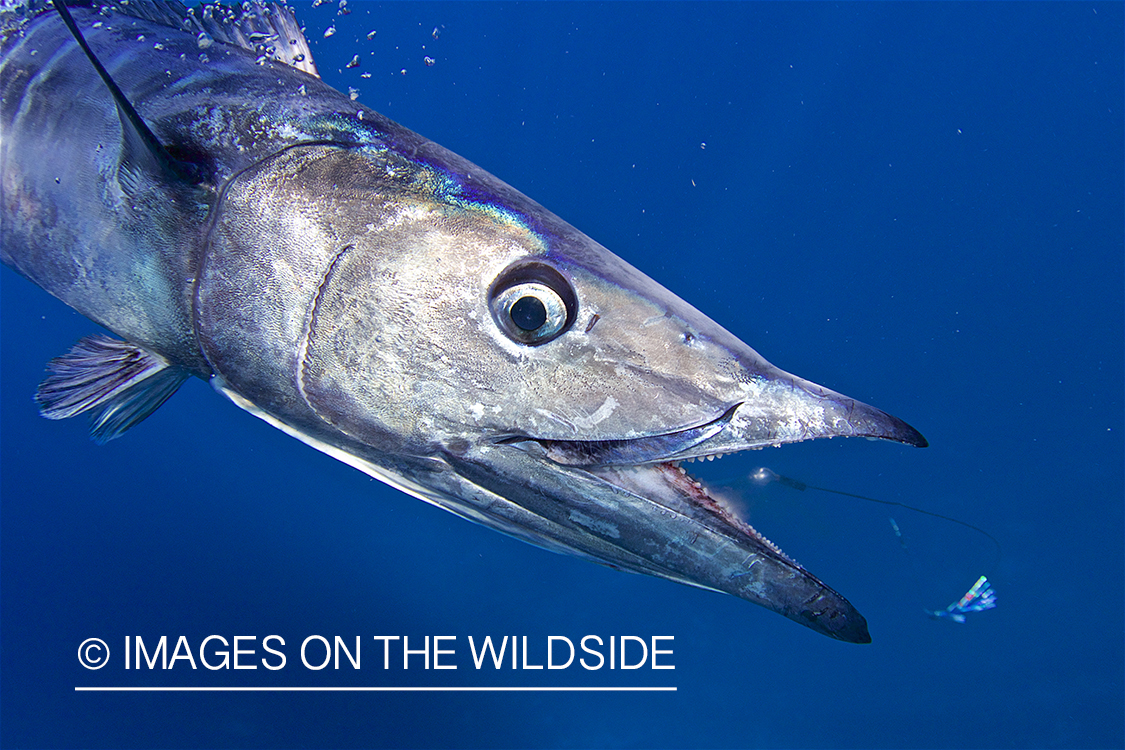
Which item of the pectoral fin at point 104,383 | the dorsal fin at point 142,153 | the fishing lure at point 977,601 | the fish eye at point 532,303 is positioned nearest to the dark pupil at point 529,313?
the fish eye at point 532,303

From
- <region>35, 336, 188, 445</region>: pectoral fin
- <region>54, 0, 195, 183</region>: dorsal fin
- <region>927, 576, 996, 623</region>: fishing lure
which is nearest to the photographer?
<region>54, 0, 195, 183</region>: dorsal fin

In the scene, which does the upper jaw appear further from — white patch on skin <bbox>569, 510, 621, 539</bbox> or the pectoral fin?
the pectoral fin

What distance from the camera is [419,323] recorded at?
110 cm

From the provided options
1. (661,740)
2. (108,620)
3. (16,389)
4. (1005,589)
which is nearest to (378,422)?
(661,740)

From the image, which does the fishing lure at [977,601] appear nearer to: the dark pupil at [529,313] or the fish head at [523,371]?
the fish head at [523,371]

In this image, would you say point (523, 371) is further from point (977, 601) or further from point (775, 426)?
point (977, 601)

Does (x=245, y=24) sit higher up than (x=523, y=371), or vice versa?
(x=245, y=24)

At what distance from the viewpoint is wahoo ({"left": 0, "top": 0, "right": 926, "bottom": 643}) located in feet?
3.48

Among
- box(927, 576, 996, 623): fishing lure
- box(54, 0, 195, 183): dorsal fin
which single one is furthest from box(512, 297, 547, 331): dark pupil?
box(927, 576, 996, 623): fishing lure

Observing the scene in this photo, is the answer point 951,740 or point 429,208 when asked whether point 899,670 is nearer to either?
point 951,740

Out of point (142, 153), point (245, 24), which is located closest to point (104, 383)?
point (142, 153)

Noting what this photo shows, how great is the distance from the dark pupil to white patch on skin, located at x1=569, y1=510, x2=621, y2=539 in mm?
398

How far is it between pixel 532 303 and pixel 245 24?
1.40 meters

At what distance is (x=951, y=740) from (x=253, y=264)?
14.9 m
